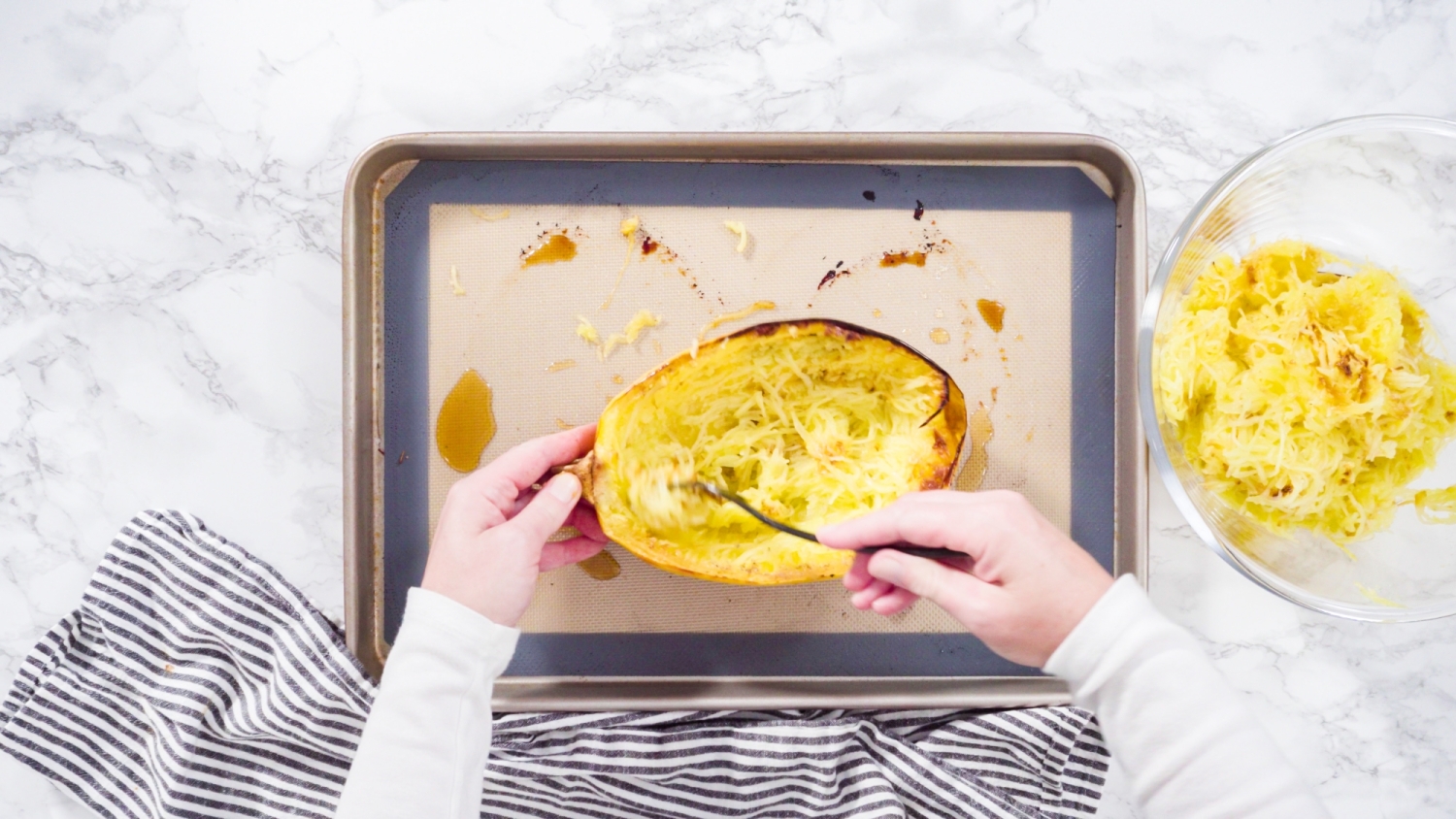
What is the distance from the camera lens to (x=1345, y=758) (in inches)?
45.6

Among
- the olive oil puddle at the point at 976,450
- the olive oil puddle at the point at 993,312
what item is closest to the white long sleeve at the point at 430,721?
the olive oil puddle at the point at 976,450

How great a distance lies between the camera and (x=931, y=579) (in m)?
0.86

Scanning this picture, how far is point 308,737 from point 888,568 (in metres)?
0.72

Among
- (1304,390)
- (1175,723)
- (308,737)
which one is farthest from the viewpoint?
(308,737)

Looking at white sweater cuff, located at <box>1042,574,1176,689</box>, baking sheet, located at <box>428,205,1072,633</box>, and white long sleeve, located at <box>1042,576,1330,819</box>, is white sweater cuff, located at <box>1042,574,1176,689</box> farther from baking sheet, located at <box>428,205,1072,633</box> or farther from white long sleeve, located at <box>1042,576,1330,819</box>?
baking sheet, located at <box>428,205,1072,633</box>

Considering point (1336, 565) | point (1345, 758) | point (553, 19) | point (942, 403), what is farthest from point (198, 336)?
point (1345, 758)

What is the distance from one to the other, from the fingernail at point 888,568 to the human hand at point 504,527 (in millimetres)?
308

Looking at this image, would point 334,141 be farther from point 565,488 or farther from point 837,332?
point 837,332

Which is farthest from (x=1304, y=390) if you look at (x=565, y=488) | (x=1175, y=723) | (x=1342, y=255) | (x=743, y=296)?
(x=565, y=488)

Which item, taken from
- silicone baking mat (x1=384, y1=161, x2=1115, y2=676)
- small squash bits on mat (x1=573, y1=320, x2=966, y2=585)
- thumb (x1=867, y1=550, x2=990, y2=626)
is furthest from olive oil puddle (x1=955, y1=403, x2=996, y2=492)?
thumb (x1=867, y1=550, x2=990, y2=626)

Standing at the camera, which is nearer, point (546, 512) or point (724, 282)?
point (546, 512)

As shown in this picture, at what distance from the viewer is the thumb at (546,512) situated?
92cm

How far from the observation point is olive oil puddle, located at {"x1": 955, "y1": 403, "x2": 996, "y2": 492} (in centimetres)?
108

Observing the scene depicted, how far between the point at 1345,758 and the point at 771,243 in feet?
3.19
